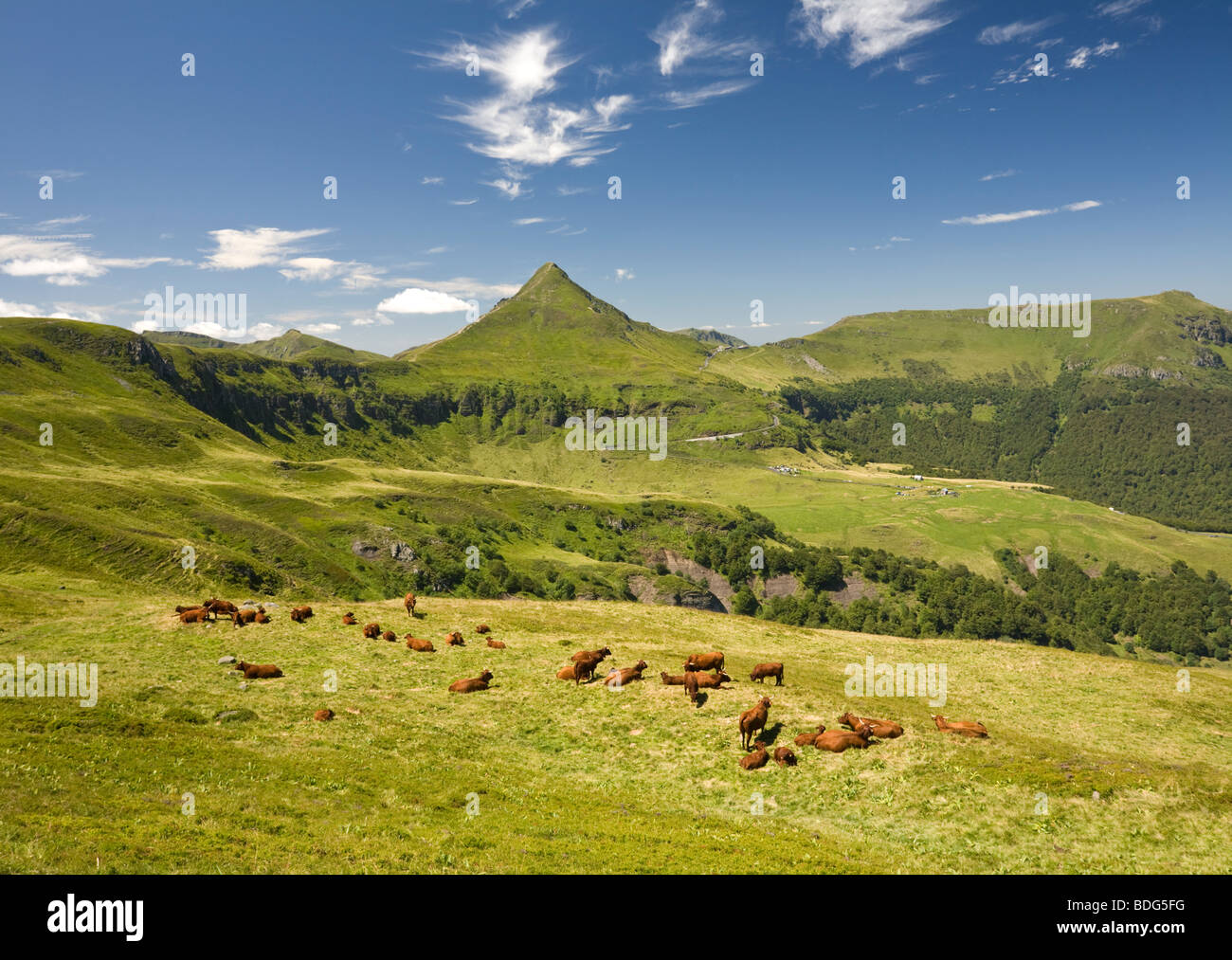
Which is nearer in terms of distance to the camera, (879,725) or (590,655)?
(879,725)

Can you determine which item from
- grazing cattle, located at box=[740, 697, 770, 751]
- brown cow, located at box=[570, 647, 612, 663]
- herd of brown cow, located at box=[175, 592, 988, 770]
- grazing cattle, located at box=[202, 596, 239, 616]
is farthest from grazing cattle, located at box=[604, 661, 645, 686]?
grazing cattle, located at box=[202, 596, 239, 616]

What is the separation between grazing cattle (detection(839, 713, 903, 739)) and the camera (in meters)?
30.7

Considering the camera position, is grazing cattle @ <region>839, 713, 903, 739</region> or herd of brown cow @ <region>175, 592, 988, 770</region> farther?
grazing cattle @ <region>839, 713, 903, 739</region>

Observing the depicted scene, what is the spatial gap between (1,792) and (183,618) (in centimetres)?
2953

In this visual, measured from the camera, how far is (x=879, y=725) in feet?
101

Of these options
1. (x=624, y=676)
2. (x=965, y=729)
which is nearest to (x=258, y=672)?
(x=624, y=676)

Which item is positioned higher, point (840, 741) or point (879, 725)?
point (879, 725)

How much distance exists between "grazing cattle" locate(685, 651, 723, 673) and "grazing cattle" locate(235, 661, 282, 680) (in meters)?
25.4

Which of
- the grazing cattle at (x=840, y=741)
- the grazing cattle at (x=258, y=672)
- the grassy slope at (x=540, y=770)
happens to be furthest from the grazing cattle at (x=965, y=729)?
the grazing cattle at (x=258, y=672)

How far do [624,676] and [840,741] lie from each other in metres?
13.6

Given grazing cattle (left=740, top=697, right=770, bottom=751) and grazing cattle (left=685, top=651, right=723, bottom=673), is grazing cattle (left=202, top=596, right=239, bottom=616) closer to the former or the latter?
grazing cattle (left=685, top=651, right=723, bottom=673)

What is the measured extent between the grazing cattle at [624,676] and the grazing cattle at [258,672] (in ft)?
65.0

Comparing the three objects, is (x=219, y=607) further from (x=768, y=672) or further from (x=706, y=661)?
(x=768, y=672)
